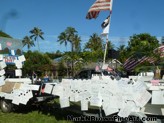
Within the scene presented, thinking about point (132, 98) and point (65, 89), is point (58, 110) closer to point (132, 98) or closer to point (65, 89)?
point (65, 89)

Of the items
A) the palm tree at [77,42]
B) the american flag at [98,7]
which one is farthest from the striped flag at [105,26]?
the palm tree at [77,42]

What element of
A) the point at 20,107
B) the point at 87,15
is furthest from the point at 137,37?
the point at 20,107

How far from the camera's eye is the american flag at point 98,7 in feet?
43.7

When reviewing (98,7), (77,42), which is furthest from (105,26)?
(77,42)

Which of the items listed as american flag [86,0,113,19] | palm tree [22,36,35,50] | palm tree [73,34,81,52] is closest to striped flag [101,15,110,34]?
american flag [86,0,113,19]

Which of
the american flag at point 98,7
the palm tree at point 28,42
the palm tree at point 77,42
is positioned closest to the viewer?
the american flag at point 98,7

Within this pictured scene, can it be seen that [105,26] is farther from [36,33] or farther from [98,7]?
[36,33]

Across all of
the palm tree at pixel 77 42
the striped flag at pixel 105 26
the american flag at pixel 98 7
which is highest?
the palm tree at pixel 77 42

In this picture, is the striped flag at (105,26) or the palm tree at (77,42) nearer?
the striped flag at (105,26)

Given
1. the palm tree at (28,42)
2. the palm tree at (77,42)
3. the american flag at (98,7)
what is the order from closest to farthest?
1. the american flag at (98,7)
2. the palm tree at (77,42)
3. the palm tree at (28,42)

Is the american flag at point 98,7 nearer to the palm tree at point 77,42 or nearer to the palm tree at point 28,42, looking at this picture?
the palm tree at point 77,42

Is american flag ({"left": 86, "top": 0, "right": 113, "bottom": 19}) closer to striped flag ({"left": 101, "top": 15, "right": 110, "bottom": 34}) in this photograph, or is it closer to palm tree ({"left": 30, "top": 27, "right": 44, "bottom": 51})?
striped flag ({"left": 101, "top": 15, "right": 110, "bottom": 34})

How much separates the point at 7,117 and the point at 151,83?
540 cm

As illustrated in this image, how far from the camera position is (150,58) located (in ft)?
85.2
